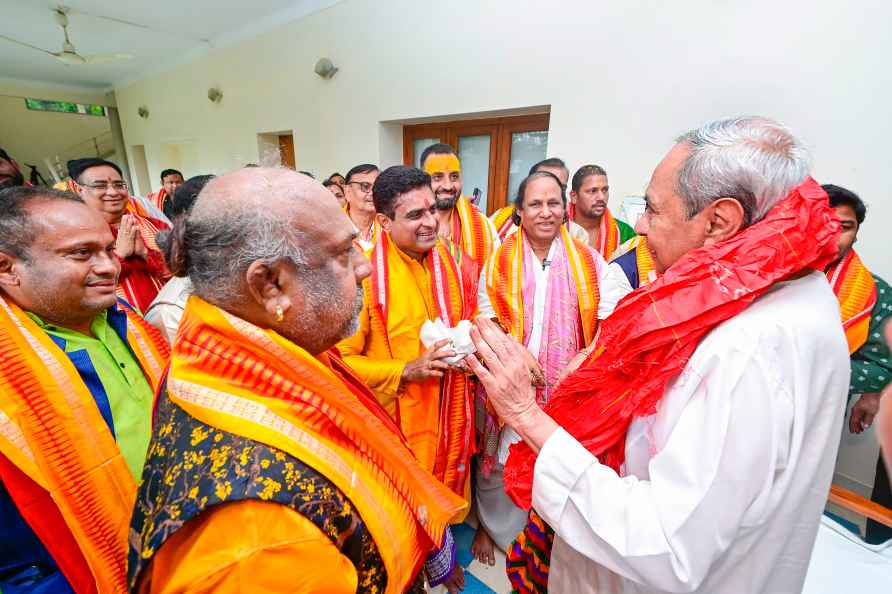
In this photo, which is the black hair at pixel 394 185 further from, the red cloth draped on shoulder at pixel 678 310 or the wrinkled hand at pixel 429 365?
the red cloth draped on shoulder at pixel 678 310

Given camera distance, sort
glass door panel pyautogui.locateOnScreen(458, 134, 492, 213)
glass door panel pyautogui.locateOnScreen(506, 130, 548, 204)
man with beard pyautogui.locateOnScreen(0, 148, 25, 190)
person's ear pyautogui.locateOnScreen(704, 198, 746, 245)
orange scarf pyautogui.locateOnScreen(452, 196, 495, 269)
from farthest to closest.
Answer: glass door panel pyautogui.locateOnScreen(458, 134, 492, 213), glass door panel pyautogui.locateOnScreen(506, 130, 548, 204), orange scarf pyautogui.locateOnScreen(452, 196, 495, 269), man with beard pyautogui.locateOnScreen(0, 148, 25, 190), person's ear pyautogui.locateOnScreen(704, 198, 746, 245)

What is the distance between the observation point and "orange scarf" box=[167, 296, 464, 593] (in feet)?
2.29

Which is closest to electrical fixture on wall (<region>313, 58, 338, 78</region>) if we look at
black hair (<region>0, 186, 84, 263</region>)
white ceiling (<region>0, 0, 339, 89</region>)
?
white ceiling (<region>0, 0, 339, 89</region>)

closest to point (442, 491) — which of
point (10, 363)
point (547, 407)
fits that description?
point (547, 407)

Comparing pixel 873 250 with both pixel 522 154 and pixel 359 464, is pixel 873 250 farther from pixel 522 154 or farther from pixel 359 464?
pixel 359 464

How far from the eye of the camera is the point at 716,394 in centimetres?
80

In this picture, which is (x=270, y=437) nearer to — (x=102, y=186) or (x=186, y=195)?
(x=186, y=195)

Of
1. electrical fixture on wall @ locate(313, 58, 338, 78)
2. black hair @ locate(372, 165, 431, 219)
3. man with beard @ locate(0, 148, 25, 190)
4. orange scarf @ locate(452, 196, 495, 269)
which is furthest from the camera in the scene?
electrical fixture on wall @ locate(313, 58, 338, 78)

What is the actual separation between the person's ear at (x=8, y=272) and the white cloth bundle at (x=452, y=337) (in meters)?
1.37

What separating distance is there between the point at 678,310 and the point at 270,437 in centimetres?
91

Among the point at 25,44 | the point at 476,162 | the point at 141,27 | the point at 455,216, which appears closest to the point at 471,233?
the point at 455,216

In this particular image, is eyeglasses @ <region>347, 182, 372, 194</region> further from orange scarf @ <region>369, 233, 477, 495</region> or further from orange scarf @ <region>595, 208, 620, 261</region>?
orange scarf @ <region>595, 208, 620, 261</region>

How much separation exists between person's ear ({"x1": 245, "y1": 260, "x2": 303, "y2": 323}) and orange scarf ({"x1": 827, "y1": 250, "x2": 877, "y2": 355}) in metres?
2.83

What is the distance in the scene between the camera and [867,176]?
8.91 feet
